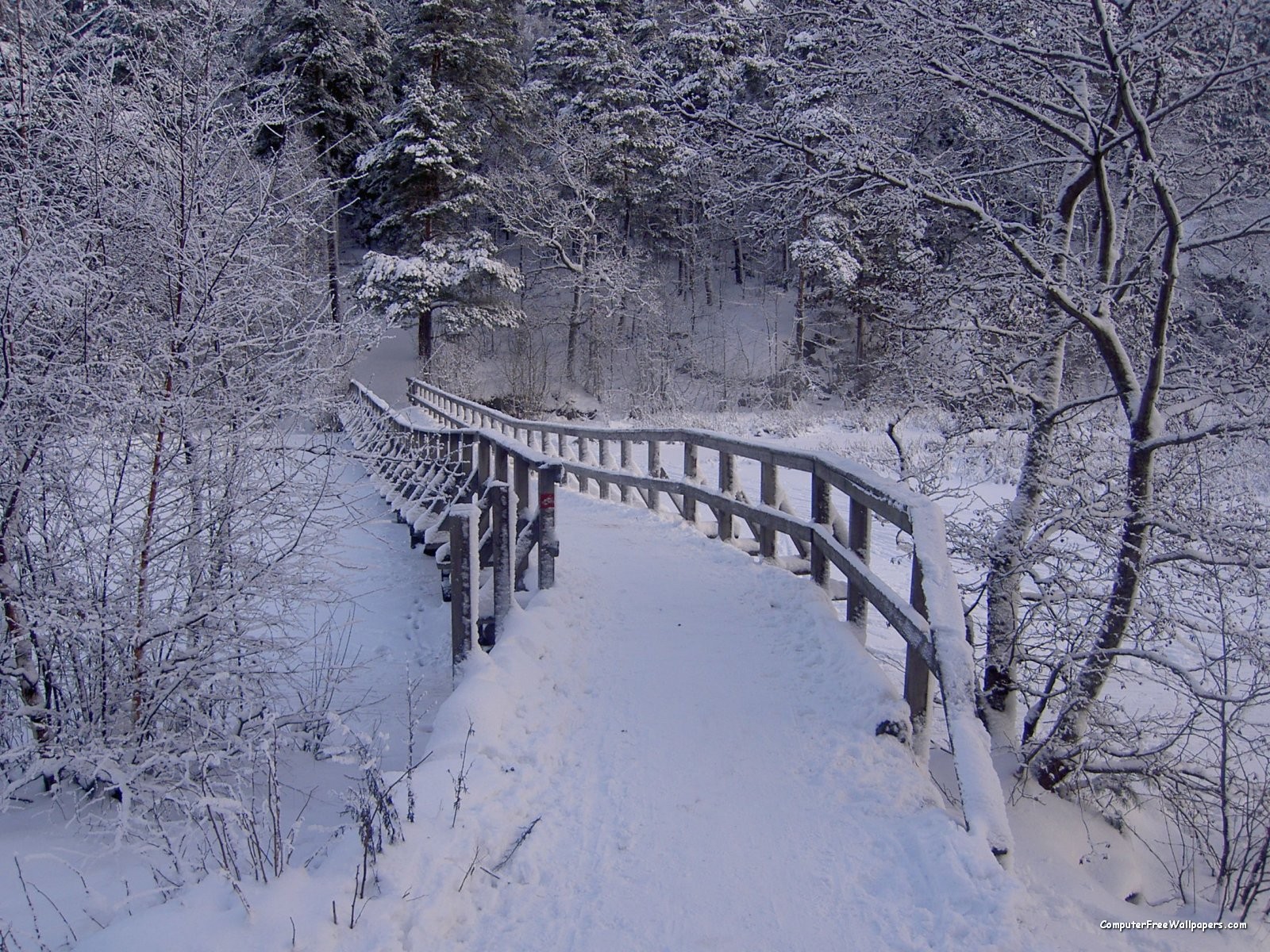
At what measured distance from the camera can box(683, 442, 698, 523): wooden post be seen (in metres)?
9.12

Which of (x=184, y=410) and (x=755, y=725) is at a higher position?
(x=184, y=410)

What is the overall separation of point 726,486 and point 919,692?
14.3 ft

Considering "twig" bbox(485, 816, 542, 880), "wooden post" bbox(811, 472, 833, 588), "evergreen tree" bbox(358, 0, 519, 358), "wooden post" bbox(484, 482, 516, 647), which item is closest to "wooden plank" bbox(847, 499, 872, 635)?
"wooden post" bbox(811, 472, 833, 588)

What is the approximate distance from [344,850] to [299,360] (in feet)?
12.0

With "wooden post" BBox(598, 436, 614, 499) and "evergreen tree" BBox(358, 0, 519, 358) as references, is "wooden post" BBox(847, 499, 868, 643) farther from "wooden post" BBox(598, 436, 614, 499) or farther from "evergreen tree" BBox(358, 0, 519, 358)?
"evergreen tree" BBox(358, 0, 519, 358)

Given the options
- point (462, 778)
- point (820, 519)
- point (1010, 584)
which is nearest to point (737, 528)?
point (820, 519)

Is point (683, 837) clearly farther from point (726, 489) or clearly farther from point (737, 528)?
point (737, 528)

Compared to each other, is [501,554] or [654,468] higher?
[654,468]

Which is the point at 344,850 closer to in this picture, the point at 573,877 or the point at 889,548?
the point at 573,877

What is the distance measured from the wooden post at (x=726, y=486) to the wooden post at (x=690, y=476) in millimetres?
746

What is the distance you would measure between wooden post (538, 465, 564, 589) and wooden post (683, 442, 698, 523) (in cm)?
289

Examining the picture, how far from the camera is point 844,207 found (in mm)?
7199

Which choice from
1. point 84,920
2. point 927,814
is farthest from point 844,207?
point 84,920

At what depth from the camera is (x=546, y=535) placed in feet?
21.0
